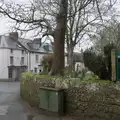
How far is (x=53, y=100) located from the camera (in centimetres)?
859

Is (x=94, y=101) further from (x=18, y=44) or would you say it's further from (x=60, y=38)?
(x=18, y=44)

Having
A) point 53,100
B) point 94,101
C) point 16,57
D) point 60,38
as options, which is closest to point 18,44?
point 16,57

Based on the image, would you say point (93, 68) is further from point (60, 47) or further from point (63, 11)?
point (63, 11)

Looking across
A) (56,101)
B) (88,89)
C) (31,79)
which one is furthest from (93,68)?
(31,79)

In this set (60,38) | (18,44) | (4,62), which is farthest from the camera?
(18,44)

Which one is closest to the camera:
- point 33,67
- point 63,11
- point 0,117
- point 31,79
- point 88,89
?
point 88,89

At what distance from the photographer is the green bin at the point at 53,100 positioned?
8523mm

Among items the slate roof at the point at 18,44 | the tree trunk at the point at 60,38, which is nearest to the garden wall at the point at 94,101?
the tree trunk at the point at 60,38

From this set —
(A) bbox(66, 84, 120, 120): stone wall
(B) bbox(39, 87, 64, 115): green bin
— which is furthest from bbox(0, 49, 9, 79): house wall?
(A) bbox(66, 84, 120, 120): stone wall

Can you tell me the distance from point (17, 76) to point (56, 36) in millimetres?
33063

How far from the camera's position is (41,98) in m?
9.15

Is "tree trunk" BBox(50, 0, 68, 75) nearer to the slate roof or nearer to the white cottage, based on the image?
the white cottage

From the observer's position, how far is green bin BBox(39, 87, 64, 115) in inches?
336

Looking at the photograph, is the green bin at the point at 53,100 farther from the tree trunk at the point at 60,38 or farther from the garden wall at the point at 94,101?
the tree trunk at the point at 60,38
